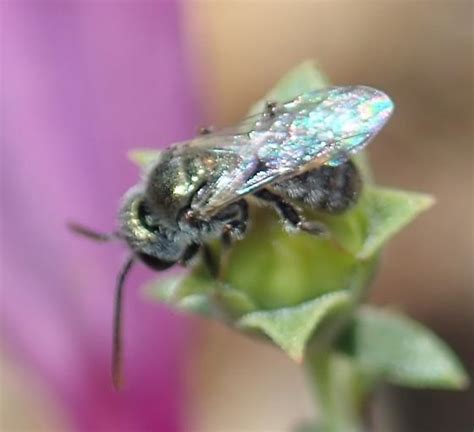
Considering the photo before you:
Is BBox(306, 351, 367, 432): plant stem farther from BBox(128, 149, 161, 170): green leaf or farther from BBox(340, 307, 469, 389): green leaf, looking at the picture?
BBox(128, 149, 161, 170): green leaf

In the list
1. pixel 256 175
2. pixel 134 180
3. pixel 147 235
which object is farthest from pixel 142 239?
pixel 134 180

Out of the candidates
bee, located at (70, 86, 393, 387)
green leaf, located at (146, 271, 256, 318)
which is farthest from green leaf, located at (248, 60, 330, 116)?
green leaf, located at (146, 271, 256, 318)

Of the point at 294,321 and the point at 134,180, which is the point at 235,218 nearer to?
the point at 294,321

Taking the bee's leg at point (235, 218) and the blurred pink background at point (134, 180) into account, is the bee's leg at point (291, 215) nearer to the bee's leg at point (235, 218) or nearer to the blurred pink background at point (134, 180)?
the bee's leg at point (235, 218)

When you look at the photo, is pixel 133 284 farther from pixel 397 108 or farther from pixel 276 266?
pixel 276 266

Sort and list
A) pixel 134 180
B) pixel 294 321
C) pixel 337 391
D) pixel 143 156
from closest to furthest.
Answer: pixel 294 321, pixel 143 156, pixel 337 391, pixel 134 180
